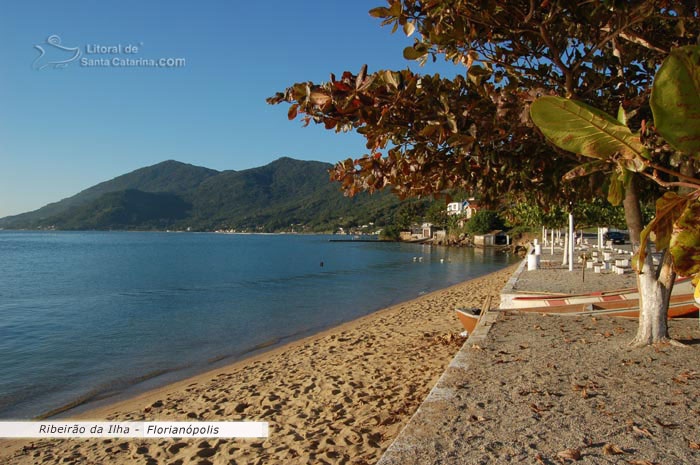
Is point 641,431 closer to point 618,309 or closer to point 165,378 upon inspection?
point 618,309

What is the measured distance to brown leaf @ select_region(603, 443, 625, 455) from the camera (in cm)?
330

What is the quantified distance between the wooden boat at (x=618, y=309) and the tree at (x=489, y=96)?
138 inches

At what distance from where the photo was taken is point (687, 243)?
1.16m

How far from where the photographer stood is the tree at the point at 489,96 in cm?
323

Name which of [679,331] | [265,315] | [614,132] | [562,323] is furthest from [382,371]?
[265,315]

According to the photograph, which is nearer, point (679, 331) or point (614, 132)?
point (614, 132)

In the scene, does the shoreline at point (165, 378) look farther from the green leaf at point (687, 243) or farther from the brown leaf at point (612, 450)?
the green leaf at point (687, 243)

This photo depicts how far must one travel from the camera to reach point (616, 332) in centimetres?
727

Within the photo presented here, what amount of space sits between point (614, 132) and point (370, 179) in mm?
3108

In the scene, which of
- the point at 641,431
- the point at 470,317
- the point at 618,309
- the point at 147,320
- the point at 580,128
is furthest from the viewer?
the point at 147,320

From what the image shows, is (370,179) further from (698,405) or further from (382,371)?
(382,371)

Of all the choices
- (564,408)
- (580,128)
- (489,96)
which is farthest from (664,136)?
(564,408)

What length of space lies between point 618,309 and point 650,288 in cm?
325
